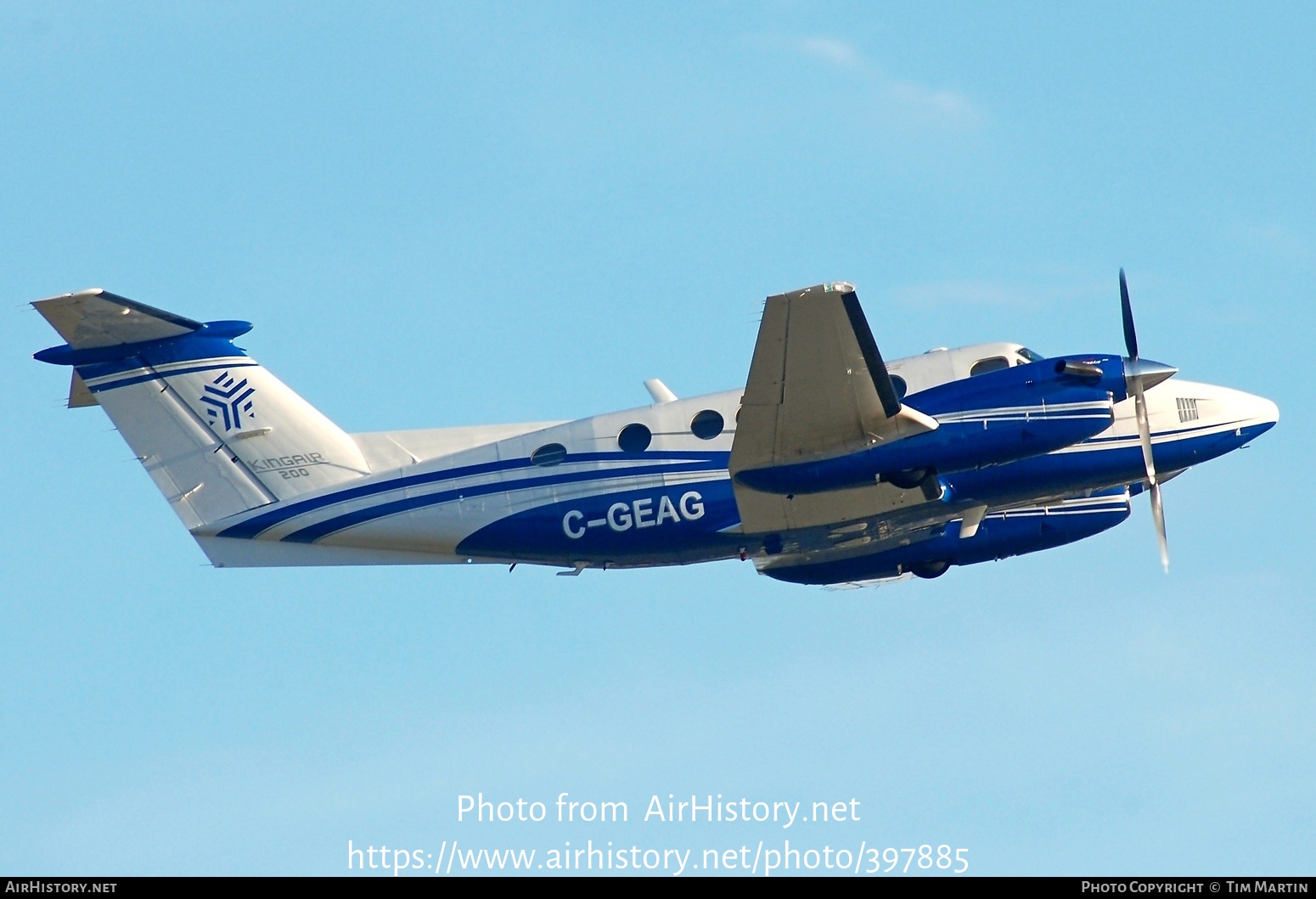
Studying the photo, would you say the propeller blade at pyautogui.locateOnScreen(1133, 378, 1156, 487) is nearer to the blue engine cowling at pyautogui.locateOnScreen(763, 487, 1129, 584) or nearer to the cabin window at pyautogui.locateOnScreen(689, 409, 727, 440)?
the blue engine cowling at pyautogui.locateOnScreen(763, 487, 1129, 584)

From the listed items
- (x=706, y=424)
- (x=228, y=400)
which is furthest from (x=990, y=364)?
(x=228, y=400)

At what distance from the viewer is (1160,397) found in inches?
818

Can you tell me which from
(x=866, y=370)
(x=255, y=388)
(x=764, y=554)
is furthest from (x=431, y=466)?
(x=866, y=370)

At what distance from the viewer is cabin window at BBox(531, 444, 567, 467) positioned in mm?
20141

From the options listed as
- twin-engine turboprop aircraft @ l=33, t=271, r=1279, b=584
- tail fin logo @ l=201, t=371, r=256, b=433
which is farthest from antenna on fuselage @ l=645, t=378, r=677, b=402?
tail fin logo @ l=201, t=371, r=256, b=433

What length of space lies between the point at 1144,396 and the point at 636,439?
6617 millimetres

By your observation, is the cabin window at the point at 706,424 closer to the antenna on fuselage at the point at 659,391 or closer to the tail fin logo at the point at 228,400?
the antenna on fuselage at the point at 659,391

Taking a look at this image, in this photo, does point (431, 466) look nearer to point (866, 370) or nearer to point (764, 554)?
point (764, 554)

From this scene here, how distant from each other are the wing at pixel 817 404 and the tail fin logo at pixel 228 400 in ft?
22.8

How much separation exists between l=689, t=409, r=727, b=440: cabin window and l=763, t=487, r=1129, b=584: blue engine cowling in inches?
110

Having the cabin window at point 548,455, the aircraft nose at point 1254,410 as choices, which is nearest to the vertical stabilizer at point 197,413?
the cabin window at point 548,455

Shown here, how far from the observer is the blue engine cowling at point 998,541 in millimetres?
21750

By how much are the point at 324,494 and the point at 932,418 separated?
7843mm
